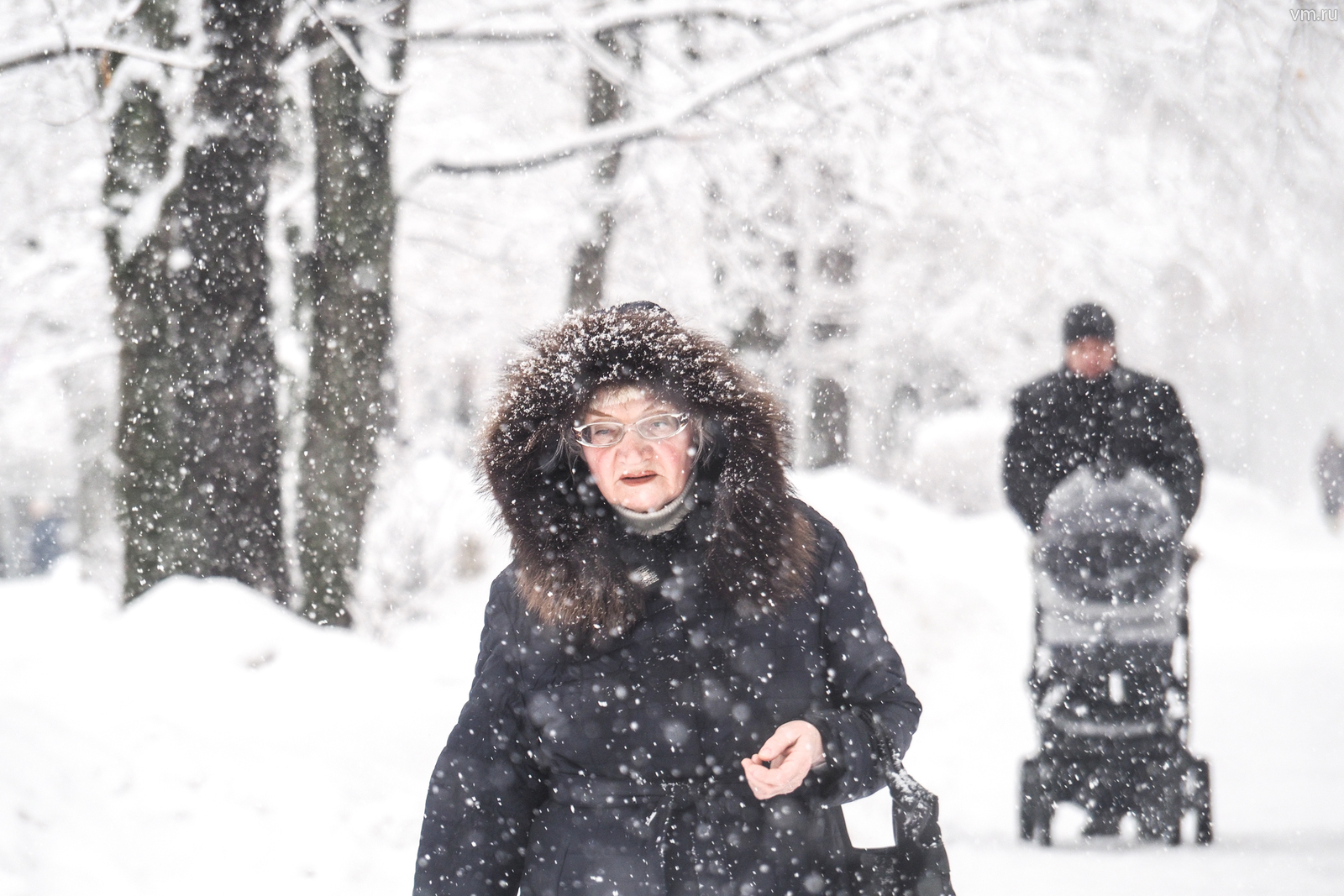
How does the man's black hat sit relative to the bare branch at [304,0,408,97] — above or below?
below

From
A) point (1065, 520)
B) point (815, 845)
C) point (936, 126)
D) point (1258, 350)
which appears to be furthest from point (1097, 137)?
point (1258, 350)

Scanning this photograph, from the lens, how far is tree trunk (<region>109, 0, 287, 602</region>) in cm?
607

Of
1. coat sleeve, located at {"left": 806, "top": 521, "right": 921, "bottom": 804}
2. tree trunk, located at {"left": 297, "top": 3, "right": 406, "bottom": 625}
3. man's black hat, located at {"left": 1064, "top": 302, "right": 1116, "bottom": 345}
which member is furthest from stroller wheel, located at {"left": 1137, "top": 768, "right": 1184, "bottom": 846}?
tree trunk, located at {"left": 297, "top": 3, "right": 406, "bottom": 625}

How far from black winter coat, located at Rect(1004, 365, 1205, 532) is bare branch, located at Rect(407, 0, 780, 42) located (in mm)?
3607

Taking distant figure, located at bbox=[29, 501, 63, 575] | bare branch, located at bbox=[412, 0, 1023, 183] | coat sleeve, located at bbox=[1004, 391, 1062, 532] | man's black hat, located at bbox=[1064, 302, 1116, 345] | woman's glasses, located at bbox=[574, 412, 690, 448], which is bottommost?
distant figure, located at bbox=[29, 501, 63, 575]

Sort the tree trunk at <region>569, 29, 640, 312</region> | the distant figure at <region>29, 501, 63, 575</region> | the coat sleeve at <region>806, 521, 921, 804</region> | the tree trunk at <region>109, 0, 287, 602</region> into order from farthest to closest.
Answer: the distant figure at <region>29, 501, 63, 575</region>
the tree trunk at <region>569, 29, 640, 312</region>
the tree trunk at <region>109, 0, 287, 602</region>
the coat sleeve at <region>806, 521, 921, 804</region>

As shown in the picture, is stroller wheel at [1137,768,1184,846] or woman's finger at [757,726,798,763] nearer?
woman's finger at [757,726,798,763]

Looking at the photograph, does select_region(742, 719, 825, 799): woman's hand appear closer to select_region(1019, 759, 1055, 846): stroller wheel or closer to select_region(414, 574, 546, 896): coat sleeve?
select_region(414, 574, 546, 896): coat sleeve

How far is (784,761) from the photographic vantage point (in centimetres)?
206

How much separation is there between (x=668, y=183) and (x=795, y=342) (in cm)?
353

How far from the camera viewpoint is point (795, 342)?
14.6 metres

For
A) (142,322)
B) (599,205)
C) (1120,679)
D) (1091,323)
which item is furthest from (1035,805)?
(599,205)

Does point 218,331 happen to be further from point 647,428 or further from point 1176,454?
point 1176,454

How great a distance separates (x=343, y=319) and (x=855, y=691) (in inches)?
210
